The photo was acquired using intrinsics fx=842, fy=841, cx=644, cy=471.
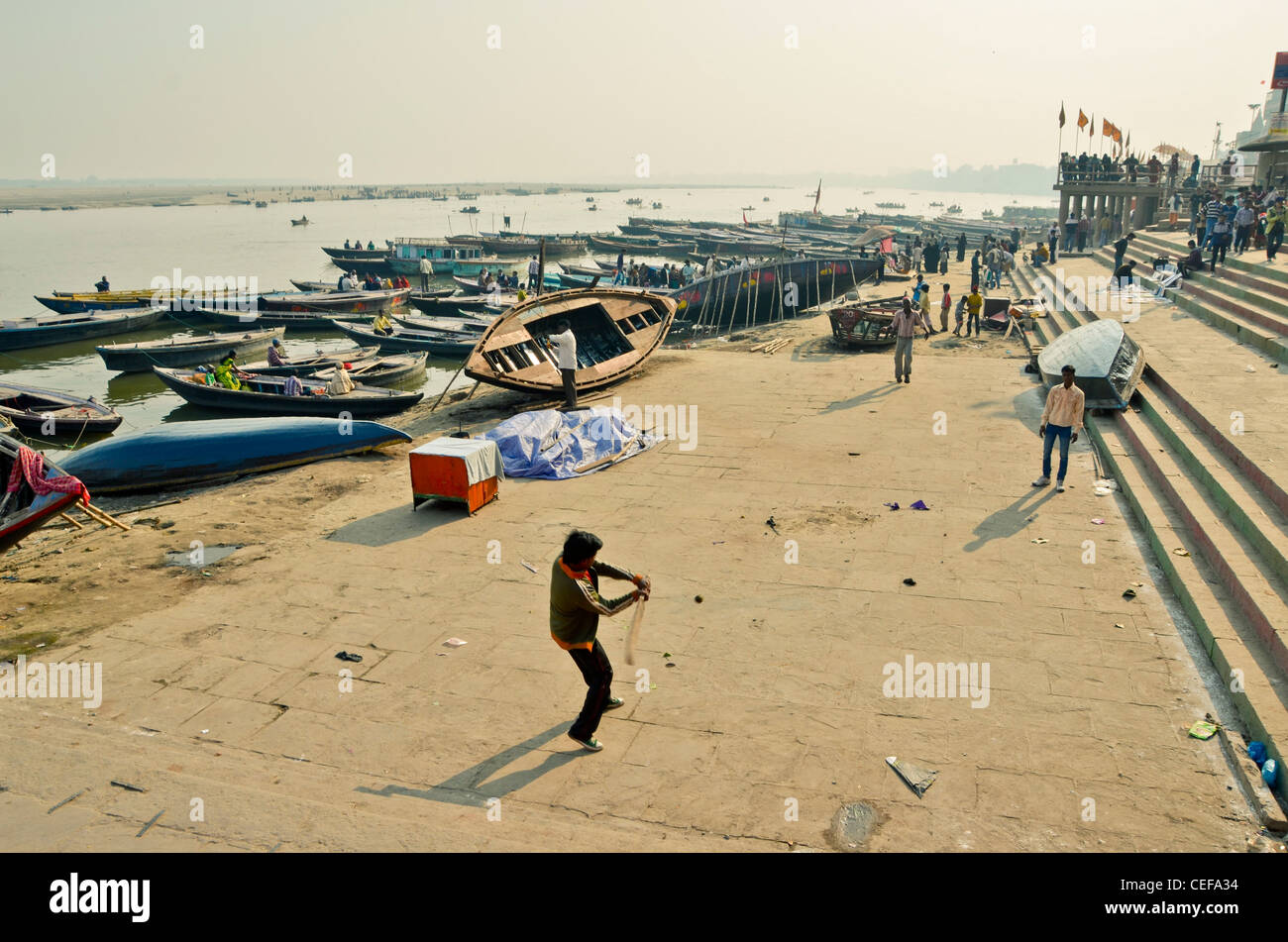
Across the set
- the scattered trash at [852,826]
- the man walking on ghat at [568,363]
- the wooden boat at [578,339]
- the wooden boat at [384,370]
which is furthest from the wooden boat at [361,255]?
the scattered trash at [852,826]

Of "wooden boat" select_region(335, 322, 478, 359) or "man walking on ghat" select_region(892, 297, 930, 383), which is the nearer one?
"man walking on ghat" select_region(892, 297, 930, 383)

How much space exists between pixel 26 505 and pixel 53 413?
44.6 ft

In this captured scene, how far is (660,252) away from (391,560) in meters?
65.0

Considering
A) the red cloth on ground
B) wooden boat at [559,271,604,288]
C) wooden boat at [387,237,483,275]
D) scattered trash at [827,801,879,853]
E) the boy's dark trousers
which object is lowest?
scattered trash at [827,801,879,853]

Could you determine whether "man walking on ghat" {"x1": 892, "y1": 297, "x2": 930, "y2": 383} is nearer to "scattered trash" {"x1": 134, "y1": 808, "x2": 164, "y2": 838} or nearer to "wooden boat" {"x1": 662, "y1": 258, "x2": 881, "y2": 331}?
"wooden boat" {"x1": 662, "y1": 258, "x2": 881, "y2": 331}

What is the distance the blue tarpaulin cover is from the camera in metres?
12.4

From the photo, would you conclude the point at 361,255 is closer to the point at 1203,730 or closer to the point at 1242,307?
the point at 1242,307

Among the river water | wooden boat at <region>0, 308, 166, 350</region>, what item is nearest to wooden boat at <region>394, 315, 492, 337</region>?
the river water

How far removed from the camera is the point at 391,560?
9.55 meters

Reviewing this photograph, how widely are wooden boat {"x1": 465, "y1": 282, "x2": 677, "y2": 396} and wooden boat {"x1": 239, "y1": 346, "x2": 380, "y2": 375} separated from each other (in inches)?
307

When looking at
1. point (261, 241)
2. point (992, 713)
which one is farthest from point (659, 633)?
point (261, 241)

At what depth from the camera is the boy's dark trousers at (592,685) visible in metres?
5.84

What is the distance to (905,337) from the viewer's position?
54.3 ft
